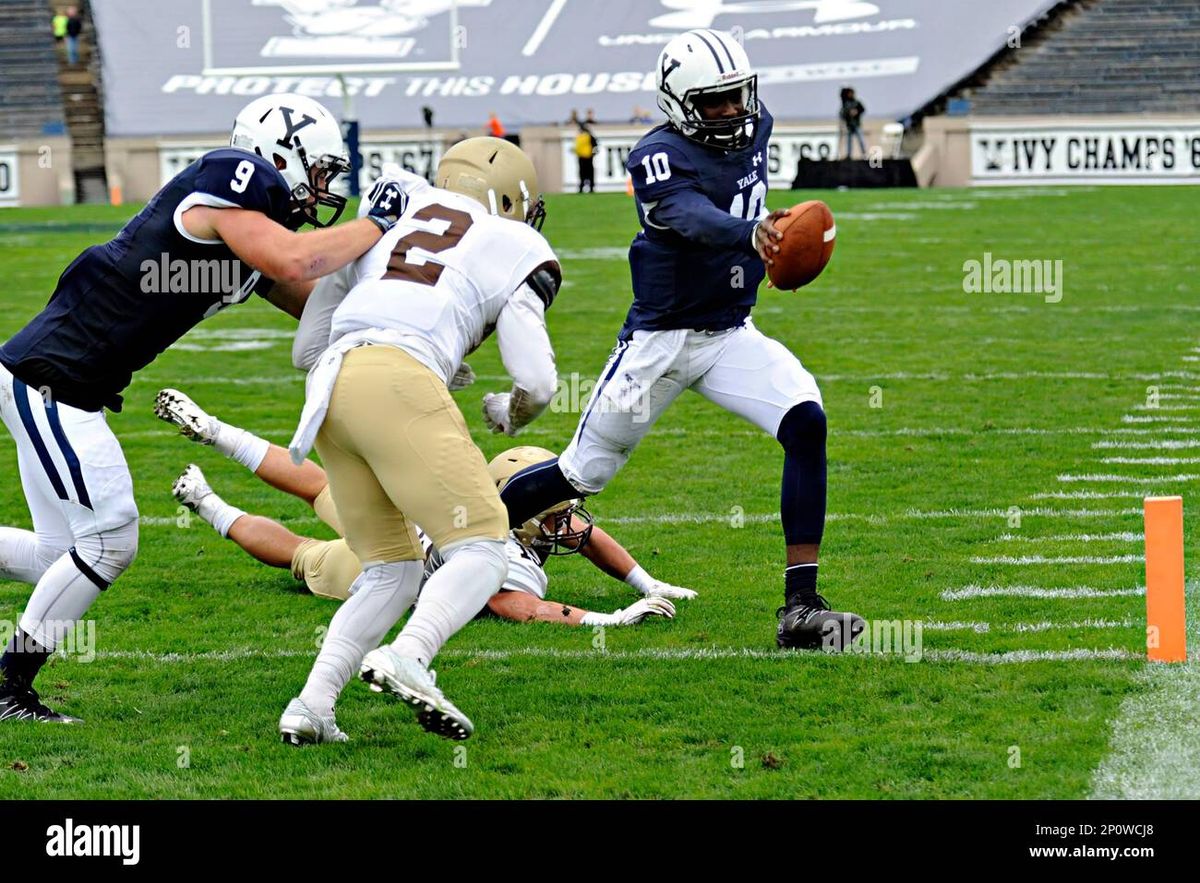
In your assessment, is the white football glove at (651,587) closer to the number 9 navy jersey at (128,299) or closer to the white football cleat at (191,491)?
the white football cleat at (191,491)

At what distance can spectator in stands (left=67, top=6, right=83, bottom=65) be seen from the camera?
34.6 m

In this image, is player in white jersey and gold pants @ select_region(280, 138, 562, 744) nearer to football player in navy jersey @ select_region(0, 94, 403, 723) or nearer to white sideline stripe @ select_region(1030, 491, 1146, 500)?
football player in navy jersey @ select_region(0, 94, 403, 723)

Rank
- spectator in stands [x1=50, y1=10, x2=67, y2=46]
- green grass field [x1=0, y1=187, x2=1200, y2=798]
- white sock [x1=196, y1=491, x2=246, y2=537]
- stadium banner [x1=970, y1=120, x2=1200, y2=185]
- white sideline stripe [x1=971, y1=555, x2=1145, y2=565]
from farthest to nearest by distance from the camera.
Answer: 1. spectator in stands [x1=50, y1=10, x2=67, y2=46]
2. stadium banner [x1=970, y1=120, x2=1200, y2=185]
3. white sock [x1=196, y1=491, x2=246, y2=537]
4. white sideline stripe [x1=971, y1=555, x2=1145, y2=565]
5. green grass field [x1=0, y1=187, x2=1200, y2=798]

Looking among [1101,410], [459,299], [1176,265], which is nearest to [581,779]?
[459,299]

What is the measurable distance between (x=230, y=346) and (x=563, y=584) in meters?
7.49

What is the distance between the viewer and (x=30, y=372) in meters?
4.70

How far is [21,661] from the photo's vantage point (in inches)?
187

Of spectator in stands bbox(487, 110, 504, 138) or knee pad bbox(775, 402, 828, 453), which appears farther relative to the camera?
spectator in stands bbox(487, 110, 504, 138)

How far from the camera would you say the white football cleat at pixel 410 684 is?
406cm

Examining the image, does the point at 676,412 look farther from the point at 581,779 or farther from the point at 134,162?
the point at 134,162

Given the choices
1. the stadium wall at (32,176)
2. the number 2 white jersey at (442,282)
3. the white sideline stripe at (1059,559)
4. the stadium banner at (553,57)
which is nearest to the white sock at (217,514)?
the number 2 white jersey at (442,282)

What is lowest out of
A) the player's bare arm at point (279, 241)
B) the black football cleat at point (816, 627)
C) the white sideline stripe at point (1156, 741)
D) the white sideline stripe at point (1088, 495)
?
the white sideline stripe at point (1088, 495)

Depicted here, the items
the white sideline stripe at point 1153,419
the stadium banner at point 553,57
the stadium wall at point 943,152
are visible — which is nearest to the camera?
the white sideline stripe at point 1153,419

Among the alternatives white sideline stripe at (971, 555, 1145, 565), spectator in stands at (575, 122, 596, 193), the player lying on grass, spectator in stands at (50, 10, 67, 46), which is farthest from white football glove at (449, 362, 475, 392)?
spectator in stands at (50, 10, 67, 46)
